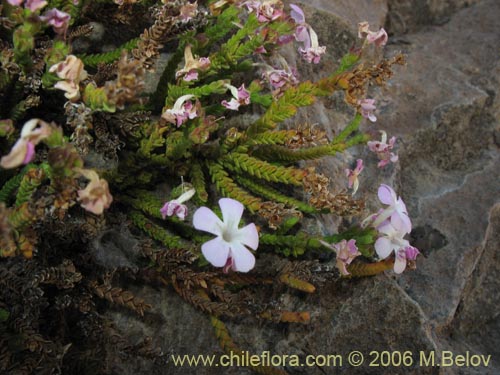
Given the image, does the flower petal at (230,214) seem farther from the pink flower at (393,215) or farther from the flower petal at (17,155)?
the flower petal at (17,155)

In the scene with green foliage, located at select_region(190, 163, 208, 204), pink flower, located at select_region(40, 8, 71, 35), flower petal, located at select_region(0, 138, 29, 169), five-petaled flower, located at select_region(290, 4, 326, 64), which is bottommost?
green foliage, located at select_region(190, 163, 208, 204)

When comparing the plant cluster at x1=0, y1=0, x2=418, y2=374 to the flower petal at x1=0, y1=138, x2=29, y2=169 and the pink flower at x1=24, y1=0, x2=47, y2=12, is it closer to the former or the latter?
the pink flower at x1=24, y1=0, x2=47, y2=12

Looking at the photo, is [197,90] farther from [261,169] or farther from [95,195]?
[95,195]

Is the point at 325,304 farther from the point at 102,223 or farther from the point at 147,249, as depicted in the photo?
the point at 102,223

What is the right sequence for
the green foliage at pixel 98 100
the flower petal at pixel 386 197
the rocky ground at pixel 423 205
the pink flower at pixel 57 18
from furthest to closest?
the rocky ground at pixel 423 205
the flower petal at pixel 386 197
the pink flower at pixel 57 18
the green foliage at pixel 98 100

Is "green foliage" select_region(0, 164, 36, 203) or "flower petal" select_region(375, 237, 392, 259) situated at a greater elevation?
"green foliage" select_region(0, 164, 36, 203)

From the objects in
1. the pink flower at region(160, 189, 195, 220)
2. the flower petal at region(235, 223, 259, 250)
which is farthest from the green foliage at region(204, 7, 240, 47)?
the flower petal at region(235, 223, 259, 250)

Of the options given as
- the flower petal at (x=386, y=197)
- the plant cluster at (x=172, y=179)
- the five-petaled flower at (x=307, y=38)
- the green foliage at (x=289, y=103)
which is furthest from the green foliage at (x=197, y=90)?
the flower petal at (x=386, y=197)
